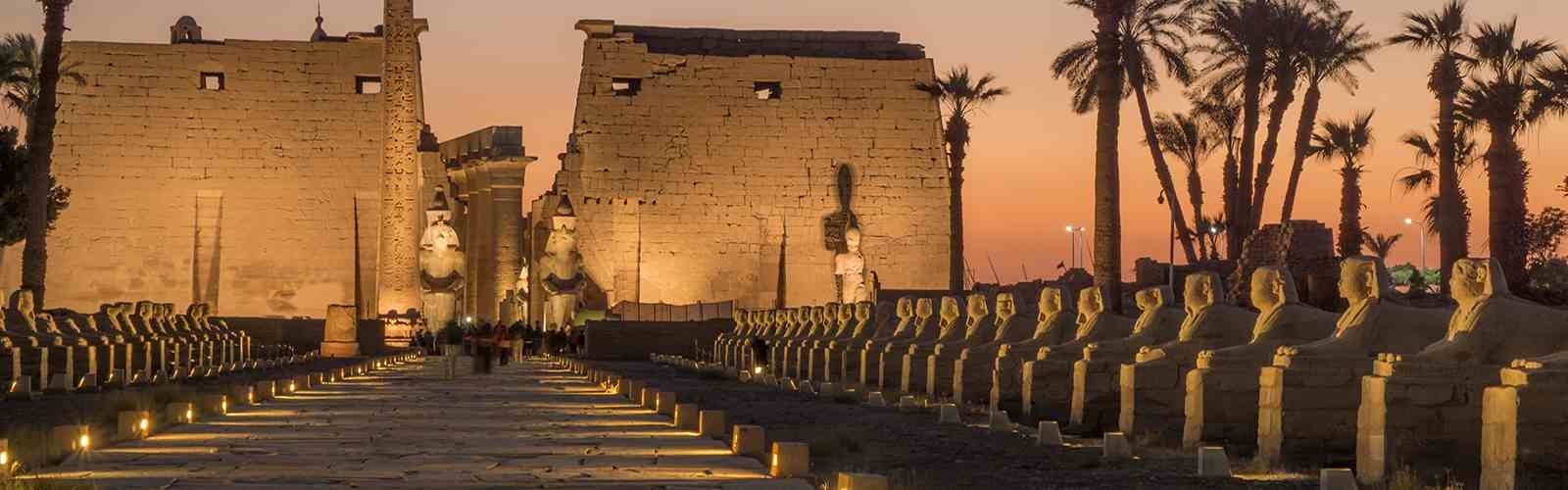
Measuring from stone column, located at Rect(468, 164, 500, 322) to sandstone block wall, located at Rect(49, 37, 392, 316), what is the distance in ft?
9.77

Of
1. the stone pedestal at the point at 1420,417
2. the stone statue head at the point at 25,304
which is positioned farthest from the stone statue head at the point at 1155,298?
the stone statue head at the point at 25,304

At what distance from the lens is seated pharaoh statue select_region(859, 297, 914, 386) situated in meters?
26.1

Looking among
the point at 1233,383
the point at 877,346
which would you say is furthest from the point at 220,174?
the point at 1233,383

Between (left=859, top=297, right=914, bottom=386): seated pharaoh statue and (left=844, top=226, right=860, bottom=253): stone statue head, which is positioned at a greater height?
(left=844, top=226, right=860, bottom=253): stone statue head

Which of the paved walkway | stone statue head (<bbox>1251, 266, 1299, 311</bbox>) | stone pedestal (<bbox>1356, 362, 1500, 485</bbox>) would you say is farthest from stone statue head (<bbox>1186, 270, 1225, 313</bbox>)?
stone pedestal (<bbox>1356, 362, 1500, 485</bbox>)

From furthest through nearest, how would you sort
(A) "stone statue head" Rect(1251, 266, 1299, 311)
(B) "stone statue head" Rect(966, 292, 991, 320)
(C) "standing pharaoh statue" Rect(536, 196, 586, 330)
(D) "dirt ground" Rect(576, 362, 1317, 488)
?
(C) "standing pharaoh statue" Rect(536, 196, 586, 330), (B) "stone statue head" Rect(966, 292, 991, 320), (A) "stone statue head" Rect(1251, 266, 1299, 311), (D) "dirt ground" Rect(576, 362, 1317, 488)

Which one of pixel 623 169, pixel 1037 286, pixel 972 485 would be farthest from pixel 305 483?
pixel 623 169

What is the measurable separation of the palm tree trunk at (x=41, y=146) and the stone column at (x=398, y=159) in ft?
65.8

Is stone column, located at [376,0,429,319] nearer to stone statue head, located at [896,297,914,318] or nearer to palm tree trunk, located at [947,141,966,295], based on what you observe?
palm tree trunk, located at [947,141,966,295]

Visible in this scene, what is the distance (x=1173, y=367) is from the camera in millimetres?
15180

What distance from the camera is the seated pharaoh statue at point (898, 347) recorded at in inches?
989

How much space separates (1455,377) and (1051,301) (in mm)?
8769

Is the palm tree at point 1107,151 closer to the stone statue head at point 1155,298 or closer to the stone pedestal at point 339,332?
the stone statue head at point 1155,298

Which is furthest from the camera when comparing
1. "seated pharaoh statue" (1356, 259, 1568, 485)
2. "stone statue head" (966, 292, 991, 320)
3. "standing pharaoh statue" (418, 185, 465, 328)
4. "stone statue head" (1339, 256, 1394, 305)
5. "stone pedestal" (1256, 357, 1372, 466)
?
"standing pharaoh statue" (418, 185, 465, 328)
